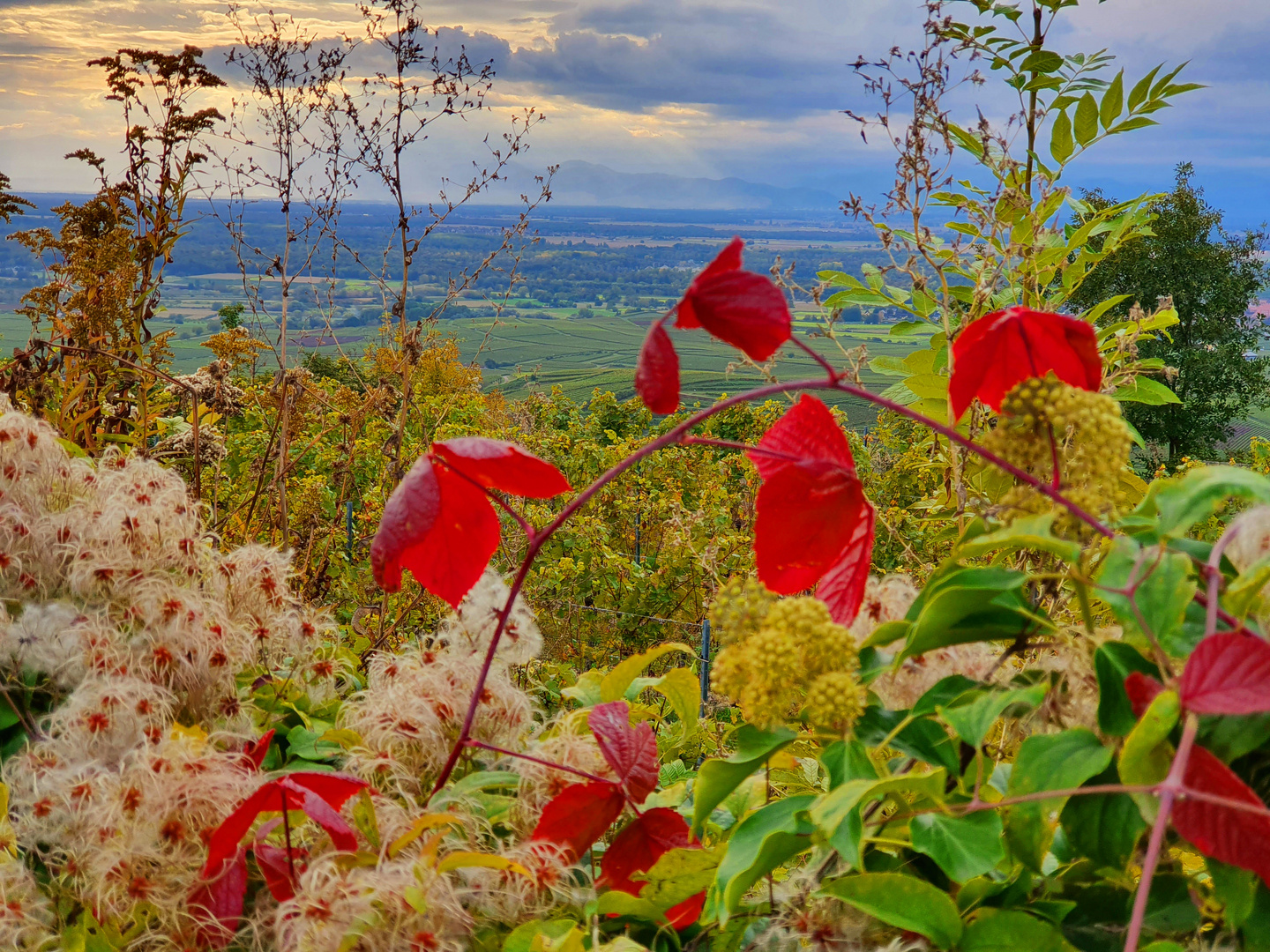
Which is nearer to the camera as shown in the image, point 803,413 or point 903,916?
point 903,916

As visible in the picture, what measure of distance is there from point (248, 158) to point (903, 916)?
4.17 meters

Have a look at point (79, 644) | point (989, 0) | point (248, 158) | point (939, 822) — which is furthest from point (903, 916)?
point (248, 158)

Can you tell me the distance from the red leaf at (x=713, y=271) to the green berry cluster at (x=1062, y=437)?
0.60ft

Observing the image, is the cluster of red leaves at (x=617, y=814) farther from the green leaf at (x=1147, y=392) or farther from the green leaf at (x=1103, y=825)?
the green leaf at (x=1147, y=392)

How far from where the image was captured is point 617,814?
2.74 feet


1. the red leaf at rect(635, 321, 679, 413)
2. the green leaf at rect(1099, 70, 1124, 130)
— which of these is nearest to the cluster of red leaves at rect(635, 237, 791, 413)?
the red leaf at rect(635, 321, 679, 413)

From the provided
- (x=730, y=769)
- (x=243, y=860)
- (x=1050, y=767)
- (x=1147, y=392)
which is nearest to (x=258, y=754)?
(x=243, y=860)

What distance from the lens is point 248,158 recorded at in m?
3.99

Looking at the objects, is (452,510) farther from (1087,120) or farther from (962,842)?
(1087,120)

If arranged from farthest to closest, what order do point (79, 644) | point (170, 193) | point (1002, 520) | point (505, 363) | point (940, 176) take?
1. point (505, 363)
2. point (170, 193)
3. point (940, 176)
4. point (79, 644)
5. point (1002, 520)

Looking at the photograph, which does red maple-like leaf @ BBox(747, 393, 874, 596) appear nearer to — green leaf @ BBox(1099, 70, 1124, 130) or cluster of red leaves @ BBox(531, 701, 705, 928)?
cluster of red leaves @ BBox(531, 701, 705, 928)

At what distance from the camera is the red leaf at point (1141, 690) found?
19.8 inches

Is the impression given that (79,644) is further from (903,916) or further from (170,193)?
(170,193)

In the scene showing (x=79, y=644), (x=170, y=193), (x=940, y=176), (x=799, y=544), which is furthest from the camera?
(x=170, y=193)
